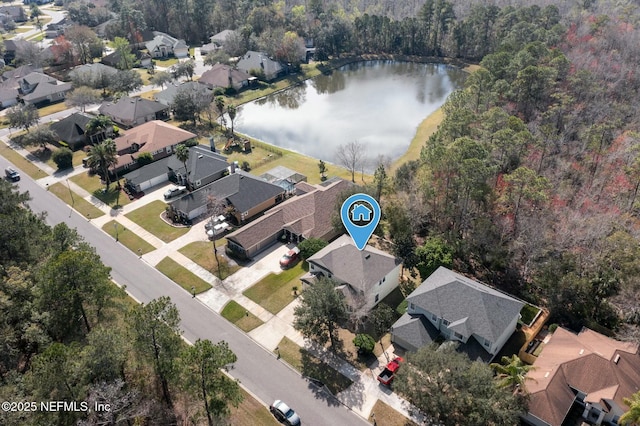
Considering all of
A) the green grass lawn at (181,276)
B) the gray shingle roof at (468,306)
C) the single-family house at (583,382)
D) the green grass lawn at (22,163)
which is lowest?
the green grass lawn at (22,163)

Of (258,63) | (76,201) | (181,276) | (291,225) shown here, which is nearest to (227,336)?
(181,276)

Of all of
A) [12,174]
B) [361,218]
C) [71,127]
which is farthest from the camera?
[71,127]

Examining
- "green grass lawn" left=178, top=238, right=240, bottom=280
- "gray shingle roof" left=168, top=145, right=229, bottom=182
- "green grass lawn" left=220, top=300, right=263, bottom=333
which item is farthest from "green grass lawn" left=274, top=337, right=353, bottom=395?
"gray shingle roof" left=168, top=145, right=229, bottom=182

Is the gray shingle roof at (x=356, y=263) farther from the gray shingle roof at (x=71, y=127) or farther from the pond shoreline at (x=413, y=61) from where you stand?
the gray shingle roof at (x=71, y=127)

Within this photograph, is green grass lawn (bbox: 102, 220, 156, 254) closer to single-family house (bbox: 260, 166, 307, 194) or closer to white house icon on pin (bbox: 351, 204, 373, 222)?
single-family house (bbox: 260, 166, 307, 194)

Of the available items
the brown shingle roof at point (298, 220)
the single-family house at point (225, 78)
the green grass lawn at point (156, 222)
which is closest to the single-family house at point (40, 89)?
the single-family house at point (225, 78)

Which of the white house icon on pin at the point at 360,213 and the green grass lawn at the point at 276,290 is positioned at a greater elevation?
the white house icon on pin at the point at 360,213

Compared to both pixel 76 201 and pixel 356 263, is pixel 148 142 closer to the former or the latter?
pixel 76 201
